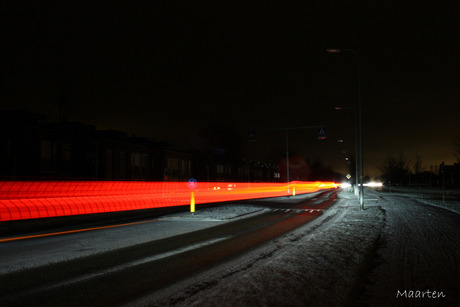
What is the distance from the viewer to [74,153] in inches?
1996

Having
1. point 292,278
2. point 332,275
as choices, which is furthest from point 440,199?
point 292,278

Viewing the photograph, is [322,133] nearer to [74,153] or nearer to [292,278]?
[292,278]

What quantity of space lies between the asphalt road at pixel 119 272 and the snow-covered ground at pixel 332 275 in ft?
1.70

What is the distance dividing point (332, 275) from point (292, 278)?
77 cm

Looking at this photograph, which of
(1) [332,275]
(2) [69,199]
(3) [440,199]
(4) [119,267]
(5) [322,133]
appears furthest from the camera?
(3) [440,199]

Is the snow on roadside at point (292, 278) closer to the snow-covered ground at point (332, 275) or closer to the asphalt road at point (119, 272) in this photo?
the snow-covered ground at point (332, 275)

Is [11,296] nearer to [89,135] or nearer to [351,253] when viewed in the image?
[351,253]

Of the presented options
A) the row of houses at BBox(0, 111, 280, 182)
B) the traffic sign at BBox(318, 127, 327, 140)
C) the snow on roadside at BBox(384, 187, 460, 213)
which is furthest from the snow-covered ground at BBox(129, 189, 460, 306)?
the row of houses at BBox(0, 111, 280, 182)

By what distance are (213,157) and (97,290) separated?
3209 inches

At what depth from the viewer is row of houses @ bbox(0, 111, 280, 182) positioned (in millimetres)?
42969

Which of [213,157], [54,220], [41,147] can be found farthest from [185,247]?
[213,157]

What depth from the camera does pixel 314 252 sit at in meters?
8.80

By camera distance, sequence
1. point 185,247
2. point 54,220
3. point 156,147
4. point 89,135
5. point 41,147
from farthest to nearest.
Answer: point 156,147 < point 89,135 < point 41,147 < point 54,220 < point 185,247

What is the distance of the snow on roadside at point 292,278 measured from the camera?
5.34 metres
